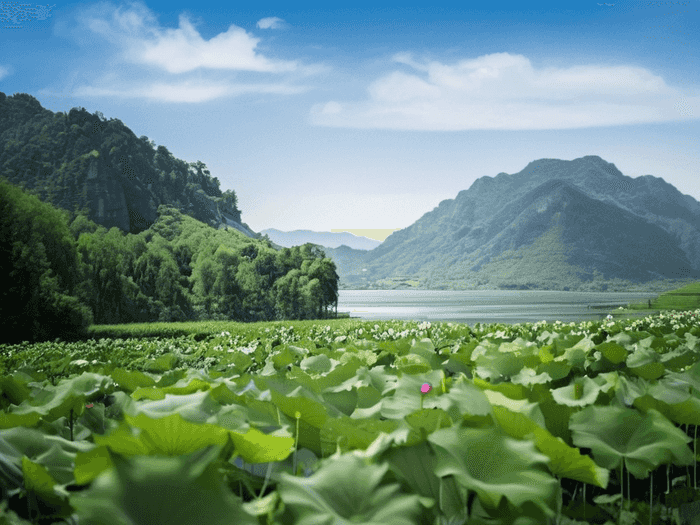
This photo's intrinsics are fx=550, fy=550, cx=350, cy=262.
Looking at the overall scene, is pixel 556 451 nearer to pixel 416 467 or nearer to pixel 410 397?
pixel 416 467

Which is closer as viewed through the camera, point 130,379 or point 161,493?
point 161,493

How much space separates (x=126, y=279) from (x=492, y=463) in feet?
159

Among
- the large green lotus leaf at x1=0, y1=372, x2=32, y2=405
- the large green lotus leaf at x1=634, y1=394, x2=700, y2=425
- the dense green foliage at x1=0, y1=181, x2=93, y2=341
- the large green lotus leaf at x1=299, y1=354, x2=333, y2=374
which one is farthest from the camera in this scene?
the dense green foliage at x1=0, y1=181, x2=93, y2=341

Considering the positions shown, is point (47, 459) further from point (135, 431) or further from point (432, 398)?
point (432, 398)

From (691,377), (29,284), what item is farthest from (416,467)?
(29,284)

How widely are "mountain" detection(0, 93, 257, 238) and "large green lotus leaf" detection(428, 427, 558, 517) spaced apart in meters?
86.7

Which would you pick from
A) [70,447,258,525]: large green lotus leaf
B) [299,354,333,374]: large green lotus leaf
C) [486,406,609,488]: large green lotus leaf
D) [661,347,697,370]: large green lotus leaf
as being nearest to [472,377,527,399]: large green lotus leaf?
[486,406,609,488]: large green lotus leaf

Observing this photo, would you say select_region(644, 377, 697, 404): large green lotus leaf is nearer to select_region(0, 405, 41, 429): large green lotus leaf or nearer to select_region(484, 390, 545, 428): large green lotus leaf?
select_region(484, 390, 545, 428): large green lotus leaf

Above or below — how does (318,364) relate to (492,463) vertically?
below

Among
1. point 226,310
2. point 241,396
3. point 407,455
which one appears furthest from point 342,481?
point 226,310

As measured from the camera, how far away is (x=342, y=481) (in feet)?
2.33

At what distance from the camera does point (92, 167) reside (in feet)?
289

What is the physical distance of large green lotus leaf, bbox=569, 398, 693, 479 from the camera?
1.00 meters

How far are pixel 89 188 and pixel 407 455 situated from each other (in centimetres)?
9602
